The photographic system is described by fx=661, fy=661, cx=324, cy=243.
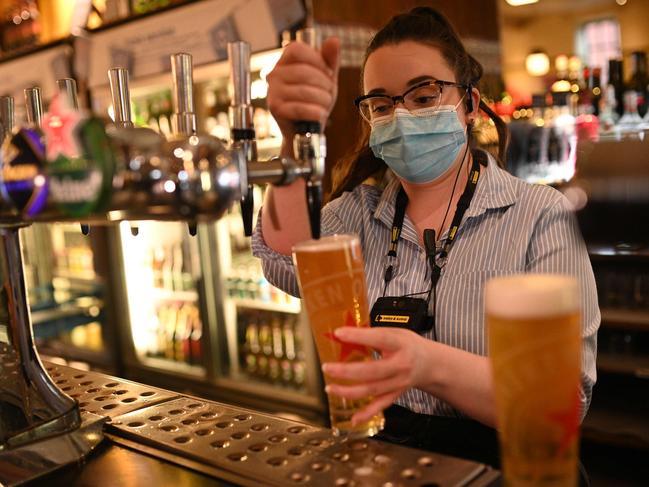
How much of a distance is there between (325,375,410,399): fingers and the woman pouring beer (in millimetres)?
224

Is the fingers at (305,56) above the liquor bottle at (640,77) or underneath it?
underneath

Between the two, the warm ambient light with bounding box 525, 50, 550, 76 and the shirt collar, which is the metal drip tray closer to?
the shirt collar

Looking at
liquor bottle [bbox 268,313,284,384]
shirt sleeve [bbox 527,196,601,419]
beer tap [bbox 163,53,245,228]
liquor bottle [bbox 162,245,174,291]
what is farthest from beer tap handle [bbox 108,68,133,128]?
liquor bottle [bbox 162,245,174,291]

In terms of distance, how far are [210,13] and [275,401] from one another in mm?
2187

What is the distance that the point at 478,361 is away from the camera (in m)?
1.07

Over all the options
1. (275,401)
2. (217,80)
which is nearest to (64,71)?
(217,80)

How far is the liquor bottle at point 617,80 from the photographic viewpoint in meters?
3.68

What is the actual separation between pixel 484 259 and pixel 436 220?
0.19 meters

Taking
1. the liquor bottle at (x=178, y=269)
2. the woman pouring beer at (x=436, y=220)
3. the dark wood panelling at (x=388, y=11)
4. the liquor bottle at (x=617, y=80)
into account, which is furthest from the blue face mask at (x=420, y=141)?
the liquor bottle at (x=178, y=269)

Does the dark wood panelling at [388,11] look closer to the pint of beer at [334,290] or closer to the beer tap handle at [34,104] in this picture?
the beer tap handle at [34,104]

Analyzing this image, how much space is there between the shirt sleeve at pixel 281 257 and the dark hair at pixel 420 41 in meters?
0.09

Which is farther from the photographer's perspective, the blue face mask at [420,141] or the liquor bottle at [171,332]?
the liquor bottle at [171,332]

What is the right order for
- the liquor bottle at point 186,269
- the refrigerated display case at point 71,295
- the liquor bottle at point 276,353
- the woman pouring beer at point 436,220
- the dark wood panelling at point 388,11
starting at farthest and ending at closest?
the refrigerated display case at point 71,295, the liquor bottle at point 186,269, the liquor bottle at point 276,353, the dark wood panelling at point 388,11, the woman pouring beer at point 436,220

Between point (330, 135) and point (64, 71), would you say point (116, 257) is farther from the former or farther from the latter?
point (330, 135)
